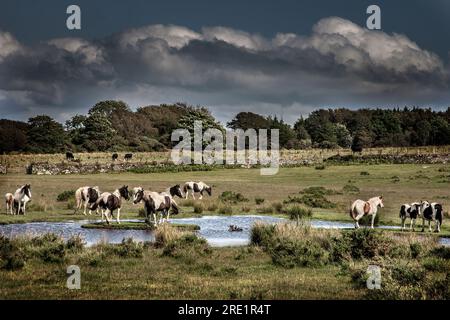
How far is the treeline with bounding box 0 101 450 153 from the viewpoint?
106062mm

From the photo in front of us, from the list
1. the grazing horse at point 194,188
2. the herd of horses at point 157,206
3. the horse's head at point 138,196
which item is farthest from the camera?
the grazing horse at point 194,188

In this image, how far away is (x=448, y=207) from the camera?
39625mm

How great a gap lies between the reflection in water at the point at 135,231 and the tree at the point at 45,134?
2892 inches

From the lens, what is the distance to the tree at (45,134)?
343ft

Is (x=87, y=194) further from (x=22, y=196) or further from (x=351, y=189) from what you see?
(x=351, y=189)

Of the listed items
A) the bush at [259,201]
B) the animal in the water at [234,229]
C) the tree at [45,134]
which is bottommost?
the animal in the water at [234,229]

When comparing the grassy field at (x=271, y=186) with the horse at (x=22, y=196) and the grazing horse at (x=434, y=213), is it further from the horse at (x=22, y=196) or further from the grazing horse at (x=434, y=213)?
the grazing horse at (x=434, y=213)

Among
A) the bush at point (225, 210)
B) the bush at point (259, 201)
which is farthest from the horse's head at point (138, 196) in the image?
the bush at point (259, 201)

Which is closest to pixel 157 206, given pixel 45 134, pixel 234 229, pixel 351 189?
pixel 234 229

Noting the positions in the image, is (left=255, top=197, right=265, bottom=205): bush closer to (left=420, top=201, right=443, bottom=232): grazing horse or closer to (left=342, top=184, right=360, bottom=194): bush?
(left=342, top=184, right=360, bottom=194): bush

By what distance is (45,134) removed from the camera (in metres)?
106

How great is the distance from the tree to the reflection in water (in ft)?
241

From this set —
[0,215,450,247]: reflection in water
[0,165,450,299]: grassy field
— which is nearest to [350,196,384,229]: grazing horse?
[0,215,450,247]: reflection in water
